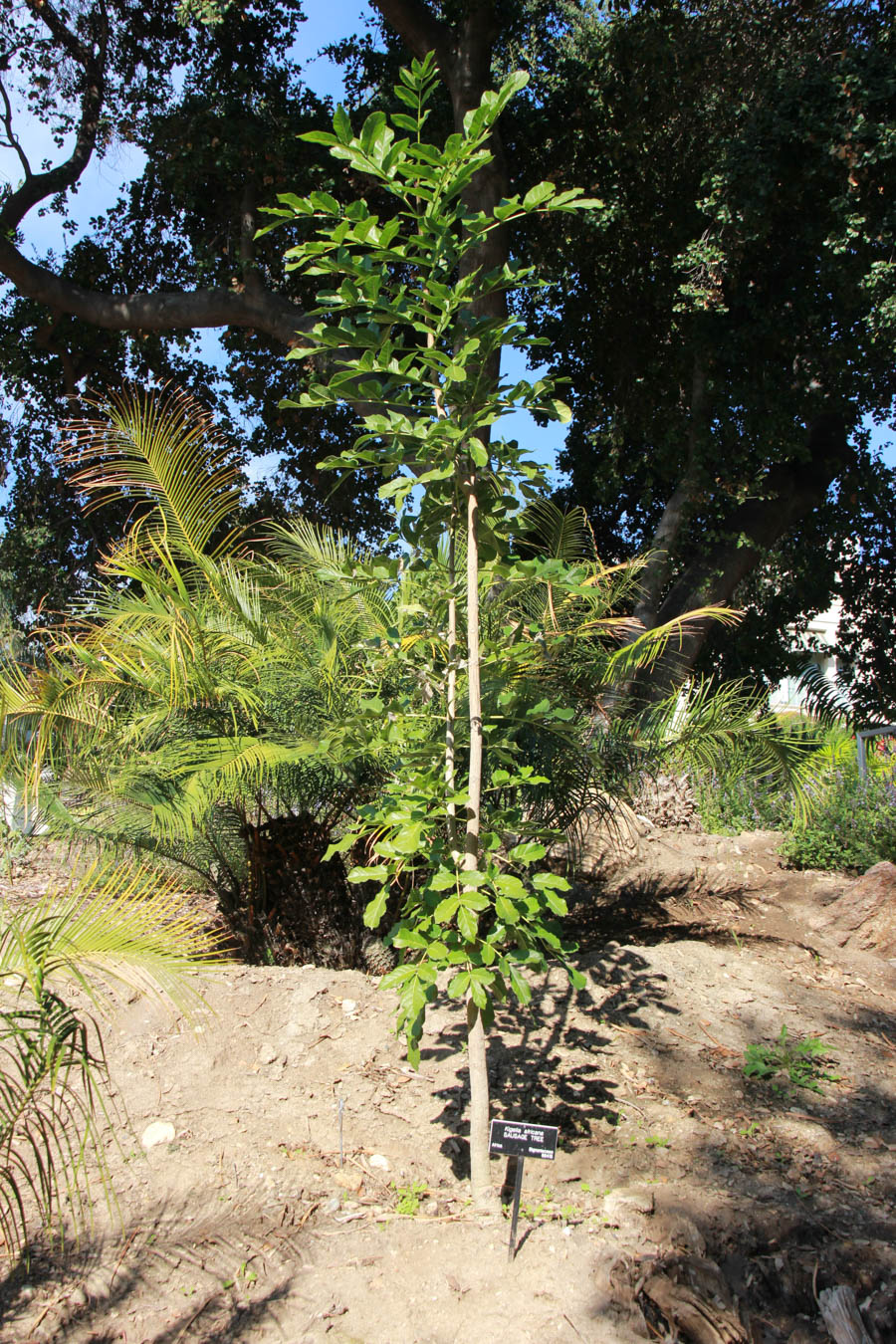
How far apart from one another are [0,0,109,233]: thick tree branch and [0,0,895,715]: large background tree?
29 mm

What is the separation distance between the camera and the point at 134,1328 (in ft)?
7.66

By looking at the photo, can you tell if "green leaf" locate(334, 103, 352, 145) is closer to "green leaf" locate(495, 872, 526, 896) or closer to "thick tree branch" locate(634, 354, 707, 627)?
"green leaf" locate(495, 872, 526, 896)

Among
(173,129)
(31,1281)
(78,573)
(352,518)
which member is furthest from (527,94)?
(31,1281)

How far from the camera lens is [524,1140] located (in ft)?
8.09

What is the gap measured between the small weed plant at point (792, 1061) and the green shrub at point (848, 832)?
253cm

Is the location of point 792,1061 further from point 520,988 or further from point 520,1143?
point 520,988

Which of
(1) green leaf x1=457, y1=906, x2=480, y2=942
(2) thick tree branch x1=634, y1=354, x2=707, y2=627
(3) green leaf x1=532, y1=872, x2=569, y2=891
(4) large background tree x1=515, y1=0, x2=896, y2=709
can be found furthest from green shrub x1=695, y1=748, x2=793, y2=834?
(1) green leaf x1=457, y1=906, x2=480, y2=942

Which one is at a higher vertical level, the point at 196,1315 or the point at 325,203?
the point at 325,203

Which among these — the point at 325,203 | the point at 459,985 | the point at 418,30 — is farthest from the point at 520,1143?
the point at 418,30

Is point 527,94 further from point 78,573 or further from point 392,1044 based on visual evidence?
point 392,1044

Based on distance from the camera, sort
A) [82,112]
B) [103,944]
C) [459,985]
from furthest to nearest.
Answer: [82,112] → [459,985] → [103,944]

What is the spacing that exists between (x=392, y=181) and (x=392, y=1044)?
116 inches

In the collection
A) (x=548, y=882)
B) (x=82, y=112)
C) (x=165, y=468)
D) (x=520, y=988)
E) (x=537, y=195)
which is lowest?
(x=520, y=988)

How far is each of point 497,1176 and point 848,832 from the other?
4.32 m
